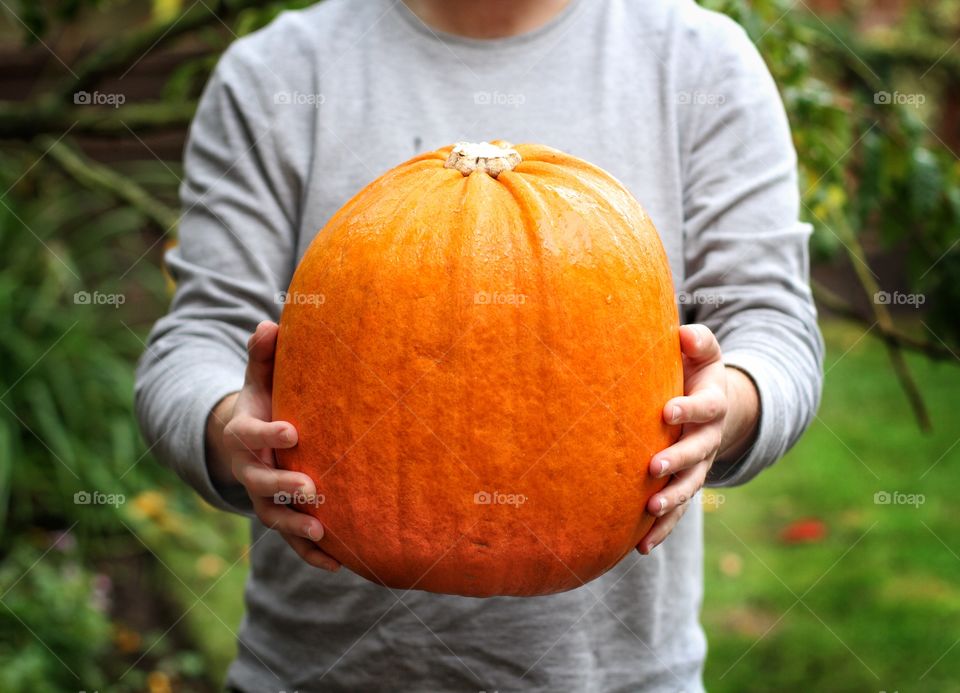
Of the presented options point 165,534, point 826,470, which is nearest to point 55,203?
point 165,534

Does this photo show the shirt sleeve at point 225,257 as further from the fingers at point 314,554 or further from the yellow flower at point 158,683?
the yellow flower at point 158,683

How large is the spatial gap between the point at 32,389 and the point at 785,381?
11.9ft

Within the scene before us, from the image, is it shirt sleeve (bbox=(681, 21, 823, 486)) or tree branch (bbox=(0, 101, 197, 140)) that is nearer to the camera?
shirt sleeve (bbox=(681, 21, 823, 486))

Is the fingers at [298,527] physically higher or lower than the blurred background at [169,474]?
higher

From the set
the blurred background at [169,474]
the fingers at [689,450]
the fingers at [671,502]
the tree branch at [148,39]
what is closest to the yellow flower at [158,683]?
the blurred background at [169,474]

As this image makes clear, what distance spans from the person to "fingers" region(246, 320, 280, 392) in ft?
0.29

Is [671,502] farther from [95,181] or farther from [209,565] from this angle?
[209,565]

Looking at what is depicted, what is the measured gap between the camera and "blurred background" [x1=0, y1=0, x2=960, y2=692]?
2561 mm

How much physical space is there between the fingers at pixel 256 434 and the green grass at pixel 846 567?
6.58 ft

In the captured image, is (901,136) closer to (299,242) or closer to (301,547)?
(299,242)

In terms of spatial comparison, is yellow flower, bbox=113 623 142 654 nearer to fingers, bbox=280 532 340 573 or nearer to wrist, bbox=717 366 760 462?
fingers, bbox=280 532 340 573

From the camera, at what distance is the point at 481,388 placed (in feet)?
4.04

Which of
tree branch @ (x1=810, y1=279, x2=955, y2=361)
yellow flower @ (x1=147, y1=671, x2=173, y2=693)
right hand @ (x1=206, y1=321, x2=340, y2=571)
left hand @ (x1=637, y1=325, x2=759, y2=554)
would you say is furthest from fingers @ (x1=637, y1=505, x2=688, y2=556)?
yellow flower @ (x1=147, y1=671, x2=173, y2=693)

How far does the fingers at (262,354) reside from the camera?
54.3 inches
